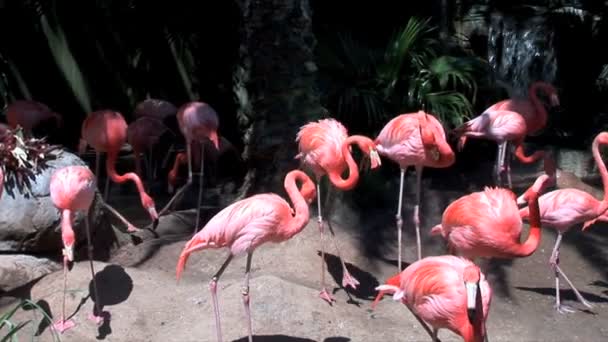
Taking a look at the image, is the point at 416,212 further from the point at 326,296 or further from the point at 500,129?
the point at 500,129

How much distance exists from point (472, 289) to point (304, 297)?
5.56 ft

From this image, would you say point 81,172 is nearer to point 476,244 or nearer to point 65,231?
point 65,231

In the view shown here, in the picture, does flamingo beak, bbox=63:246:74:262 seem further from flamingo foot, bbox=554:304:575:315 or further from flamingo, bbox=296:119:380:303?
flamingo foot, bbox=554:304:575:315

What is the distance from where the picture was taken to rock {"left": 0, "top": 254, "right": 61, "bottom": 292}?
17.2ft

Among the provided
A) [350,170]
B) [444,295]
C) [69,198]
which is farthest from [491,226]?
[69,198]

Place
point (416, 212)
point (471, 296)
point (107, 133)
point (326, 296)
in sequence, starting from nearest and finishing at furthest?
point (471, 296) < point (326, 296) < point (416, 212) < point (107, 133)

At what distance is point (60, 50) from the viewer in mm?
9547

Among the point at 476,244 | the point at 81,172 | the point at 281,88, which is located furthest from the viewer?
the point at 281,88

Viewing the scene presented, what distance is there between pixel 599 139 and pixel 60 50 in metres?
5.85

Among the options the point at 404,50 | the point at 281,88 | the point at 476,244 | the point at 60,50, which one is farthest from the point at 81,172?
the point at 60,50

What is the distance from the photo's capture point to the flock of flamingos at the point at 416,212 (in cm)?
410

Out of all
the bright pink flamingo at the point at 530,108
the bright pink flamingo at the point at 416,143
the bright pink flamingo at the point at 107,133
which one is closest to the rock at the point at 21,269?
the bright pink flamingo at the point at 107,133

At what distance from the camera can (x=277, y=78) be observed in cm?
628

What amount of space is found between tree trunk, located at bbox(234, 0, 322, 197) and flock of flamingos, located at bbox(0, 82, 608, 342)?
387mm
